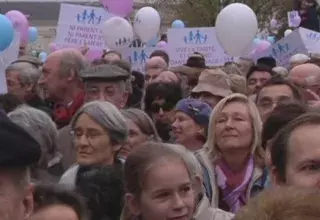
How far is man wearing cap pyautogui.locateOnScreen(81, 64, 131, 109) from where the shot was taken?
596 centimetres

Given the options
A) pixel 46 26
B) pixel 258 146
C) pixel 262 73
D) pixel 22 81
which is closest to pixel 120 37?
pixel 262 73

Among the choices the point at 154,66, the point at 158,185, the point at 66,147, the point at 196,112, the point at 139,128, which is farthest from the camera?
the point at 154,66

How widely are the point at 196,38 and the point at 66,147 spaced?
541 centimetres

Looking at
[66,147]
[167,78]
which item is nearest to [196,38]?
[167,78]

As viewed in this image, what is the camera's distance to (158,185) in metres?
3.59

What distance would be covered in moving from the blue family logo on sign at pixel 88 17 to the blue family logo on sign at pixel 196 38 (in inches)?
41.0

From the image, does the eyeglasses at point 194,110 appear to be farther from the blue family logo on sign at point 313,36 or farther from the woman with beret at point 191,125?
the blue family logo on sign at point 313,36

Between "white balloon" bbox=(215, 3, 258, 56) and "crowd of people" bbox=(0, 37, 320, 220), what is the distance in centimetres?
221

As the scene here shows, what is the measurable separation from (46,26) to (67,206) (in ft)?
191

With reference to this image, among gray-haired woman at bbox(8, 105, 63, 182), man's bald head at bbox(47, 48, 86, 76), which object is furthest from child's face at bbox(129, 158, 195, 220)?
man's bald head at bbox(47, 48, 86, 76)

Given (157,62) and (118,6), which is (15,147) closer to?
(157,62)

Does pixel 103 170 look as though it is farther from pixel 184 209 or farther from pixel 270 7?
pixel 270 7

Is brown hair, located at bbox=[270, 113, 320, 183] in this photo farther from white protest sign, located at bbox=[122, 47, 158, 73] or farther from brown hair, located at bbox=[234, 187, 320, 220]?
white protest sign, located at bbox=[122, 47, 158, 73]

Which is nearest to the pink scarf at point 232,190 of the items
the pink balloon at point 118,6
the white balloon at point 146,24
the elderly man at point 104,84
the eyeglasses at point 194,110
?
the eyeglasses at point 194,110
